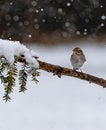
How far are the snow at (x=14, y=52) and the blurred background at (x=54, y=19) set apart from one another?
12245 mm

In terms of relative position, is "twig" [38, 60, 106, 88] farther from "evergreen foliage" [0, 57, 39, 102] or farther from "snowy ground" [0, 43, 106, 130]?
"snowy ground" [0, 43, 106, 130]

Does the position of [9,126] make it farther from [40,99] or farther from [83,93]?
[83,93]

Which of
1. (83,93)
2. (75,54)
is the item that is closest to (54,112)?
(83,93)

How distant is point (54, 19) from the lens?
→ 548 inches

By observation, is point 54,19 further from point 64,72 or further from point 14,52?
point 14,52

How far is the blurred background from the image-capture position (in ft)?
44.7

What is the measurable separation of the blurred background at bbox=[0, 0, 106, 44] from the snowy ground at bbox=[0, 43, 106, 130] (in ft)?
9.17

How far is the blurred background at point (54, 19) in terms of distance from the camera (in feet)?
44.7

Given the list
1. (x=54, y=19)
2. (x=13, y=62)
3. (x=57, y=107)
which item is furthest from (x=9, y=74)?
(x=54, y=19)

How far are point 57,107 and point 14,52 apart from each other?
6.70 metres

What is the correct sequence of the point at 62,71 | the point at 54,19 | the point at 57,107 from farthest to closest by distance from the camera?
the point at 54,19
the point at 57,107
the point at 62,71

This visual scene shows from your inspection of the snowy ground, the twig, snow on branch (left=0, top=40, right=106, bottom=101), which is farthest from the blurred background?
snow on branch (left=0, top=40, right=106, bottom=101)

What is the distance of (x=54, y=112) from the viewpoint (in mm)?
7496

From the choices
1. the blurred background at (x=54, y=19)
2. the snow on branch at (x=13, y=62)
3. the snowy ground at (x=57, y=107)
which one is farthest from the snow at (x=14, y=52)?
the blurred background at (x=54, y=19)
